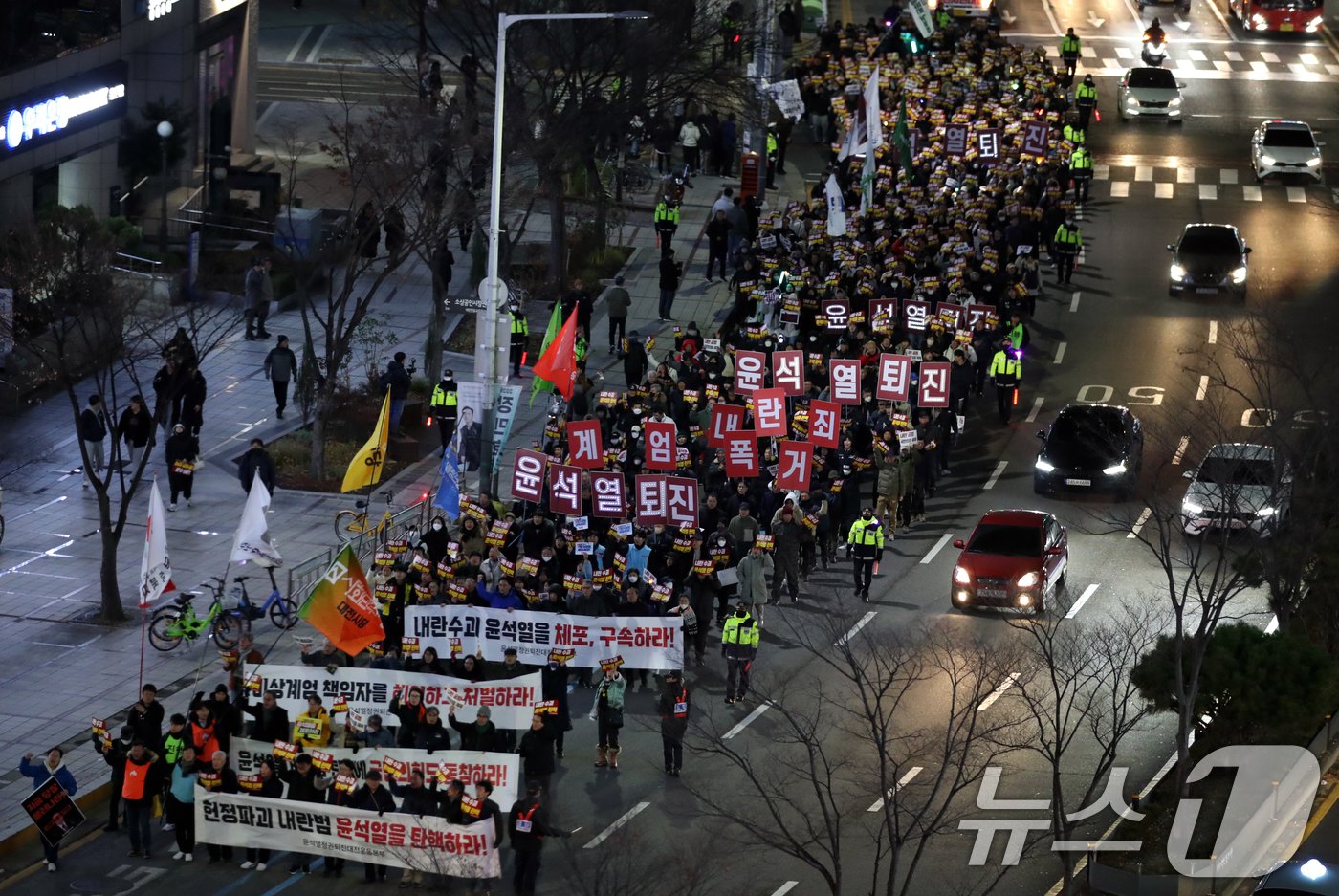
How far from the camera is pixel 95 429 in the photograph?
127ft

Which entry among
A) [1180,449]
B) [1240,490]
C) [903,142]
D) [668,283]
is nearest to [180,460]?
[668,283]

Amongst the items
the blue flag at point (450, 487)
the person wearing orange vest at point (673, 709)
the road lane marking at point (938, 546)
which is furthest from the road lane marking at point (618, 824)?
the road lane marking at point (938, 546)

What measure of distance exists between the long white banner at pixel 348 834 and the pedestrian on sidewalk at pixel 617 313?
65.4 feet

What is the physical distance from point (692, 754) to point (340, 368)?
16682mm

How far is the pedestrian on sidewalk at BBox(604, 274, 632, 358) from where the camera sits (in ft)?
153

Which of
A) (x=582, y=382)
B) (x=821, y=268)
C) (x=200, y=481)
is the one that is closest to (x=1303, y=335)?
(x=821, y=268)

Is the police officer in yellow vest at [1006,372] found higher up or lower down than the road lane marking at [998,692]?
higher up

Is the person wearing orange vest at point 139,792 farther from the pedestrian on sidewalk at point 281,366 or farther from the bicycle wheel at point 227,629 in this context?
the pedestrian on sidewalk at point 281,366

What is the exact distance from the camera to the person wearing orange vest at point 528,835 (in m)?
26.8

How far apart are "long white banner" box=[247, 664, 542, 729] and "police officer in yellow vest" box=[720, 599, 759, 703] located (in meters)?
2.81

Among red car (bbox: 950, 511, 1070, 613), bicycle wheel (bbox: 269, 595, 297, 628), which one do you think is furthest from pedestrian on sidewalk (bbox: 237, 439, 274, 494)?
red car (bbox: 950, 511, 1070, 613)

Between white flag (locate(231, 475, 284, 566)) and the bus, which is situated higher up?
the bus

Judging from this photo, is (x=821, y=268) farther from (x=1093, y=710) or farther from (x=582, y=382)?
(x=1093, y=710)

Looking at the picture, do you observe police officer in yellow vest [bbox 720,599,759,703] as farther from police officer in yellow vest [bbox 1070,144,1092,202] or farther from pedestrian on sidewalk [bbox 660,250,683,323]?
police officer in yellow vest [bbox 1070,144,1092,202]
